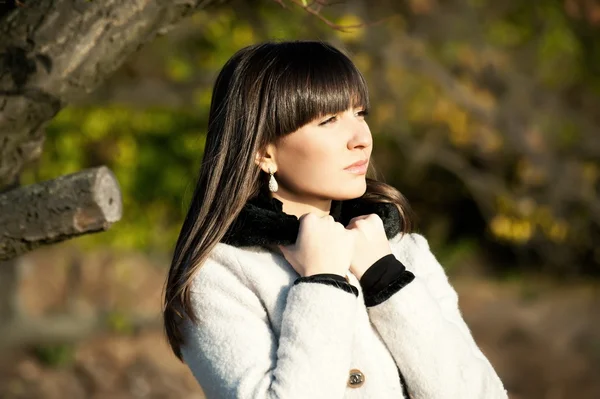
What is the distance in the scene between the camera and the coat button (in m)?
2.25

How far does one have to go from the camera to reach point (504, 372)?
697 cm

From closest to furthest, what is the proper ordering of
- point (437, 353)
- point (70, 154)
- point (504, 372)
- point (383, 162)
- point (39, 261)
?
point (437, 353)
point (504, 372)
point (39, 261)
point (70, 154)
point (383, 162)

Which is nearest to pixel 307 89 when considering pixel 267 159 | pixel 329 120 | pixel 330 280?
pixel 329 120

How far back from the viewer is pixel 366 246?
231 cm

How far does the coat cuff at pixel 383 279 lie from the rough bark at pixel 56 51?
3.17 feet

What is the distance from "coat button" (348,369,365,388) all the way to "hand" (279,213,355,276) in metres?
0.22

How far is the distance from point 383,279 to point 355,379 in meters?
0.23

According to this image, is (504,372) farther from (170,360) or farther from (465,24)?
(465,24)

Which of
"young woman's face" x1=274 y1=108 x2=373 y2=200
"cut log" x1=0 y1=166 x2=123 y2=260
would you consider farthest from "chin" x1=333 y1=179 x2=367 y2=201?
"cut log" x1=0 y1=166 x2=123 y2=260

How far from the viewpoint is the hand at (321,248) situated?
2240 mm

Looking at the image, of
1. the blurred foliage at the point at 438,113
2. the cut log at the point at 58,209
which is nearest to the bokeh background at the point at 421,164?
the blurred foliage at the point at 438,113

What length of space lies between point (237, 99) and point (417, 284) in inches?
22.9

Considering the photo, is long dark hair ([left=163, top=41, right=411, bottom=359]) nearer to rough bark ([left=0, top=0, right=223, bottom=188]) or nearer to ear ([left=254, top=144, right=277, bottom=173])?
ear ([left=254, top=144, right=277, bottom=173])

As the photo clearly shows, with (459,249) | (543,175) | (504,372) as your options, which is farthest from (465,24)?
(504,372)
